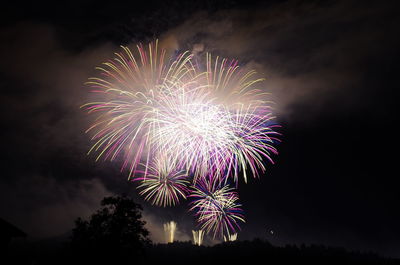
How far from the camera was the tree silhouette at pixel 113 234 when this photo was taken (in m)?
28.9

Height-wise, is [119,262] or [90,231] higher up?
[90,231]

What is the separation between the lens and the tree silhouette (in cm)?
2893

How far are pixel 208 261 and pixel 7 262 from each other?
180m

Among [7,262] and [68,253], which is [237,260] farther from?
[7,262]

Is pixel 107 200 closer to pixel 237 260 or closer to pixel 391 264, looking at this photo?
pixel 237 260

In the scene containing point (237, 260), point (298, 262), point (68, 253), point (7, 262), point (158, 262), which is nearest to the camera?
point (7, 262)

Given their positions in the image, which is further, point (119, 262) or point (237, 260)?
point (237, 260)

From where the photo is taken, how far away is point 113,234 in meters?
30.0

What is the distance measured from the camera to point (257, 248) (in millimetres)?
194625

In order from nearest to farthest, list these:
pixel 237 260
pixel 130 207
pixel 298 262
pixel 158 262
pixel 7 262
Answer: pixel 7 262 < pixel 130 207 < pixel 298 262 < pixel 237 260 < pixel 158 262

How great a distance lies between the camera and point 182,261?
632 feet

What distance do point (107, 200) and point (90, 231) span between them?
3702 millimetres

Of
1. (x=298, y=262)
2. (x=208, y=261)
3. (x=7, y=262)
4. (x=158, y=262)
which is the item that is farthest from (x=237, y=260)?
(x=7, y=262)

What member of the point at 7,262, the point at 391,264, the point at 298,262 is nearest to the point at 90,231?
the point at 7,262
